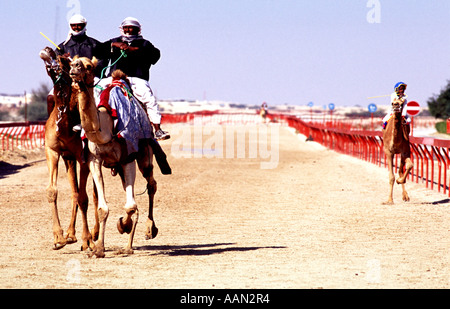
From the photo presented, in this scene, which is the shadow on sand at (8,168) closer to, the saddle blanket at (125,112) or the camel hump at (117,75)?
the camel hump at (117,75)

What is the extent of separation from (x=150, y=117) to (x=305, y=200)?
267 inches

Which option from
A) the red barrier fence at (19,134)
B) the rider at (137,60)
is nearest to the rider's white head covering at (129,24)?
the rider at (137,60)

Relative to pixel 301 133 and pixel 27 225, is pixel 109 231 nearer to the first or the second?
pixel 27 225

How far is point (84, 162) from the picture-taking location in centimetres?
1041

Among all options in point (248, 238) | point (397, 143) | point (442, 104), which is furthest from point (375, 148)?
point (442, 104)

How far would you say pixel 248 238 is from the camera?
12.2 m

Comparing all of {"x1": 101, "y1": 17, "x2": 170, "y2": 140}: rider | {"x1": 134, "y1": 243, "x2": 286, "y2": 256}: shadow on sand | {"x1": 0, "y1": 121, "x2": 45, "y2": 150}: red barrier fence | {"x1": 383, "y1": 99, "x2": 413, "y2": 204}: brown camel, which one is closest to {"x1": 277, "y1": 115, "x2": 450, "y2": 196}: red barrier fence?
{"x1": 383, "y1": 99, "x2": 413, "y2": 204}: brown camel

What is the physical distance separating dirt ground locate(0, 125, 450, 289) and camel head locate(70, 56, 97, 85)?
2119mm

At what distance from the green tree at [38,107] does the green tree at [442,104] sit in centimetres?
3896

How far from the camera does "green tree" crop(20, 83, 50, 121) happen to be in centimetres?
8702

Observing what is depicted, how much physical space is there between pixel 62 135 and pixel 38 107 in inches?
3346

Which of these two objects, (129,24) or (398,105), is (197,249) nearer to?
(129,24)
